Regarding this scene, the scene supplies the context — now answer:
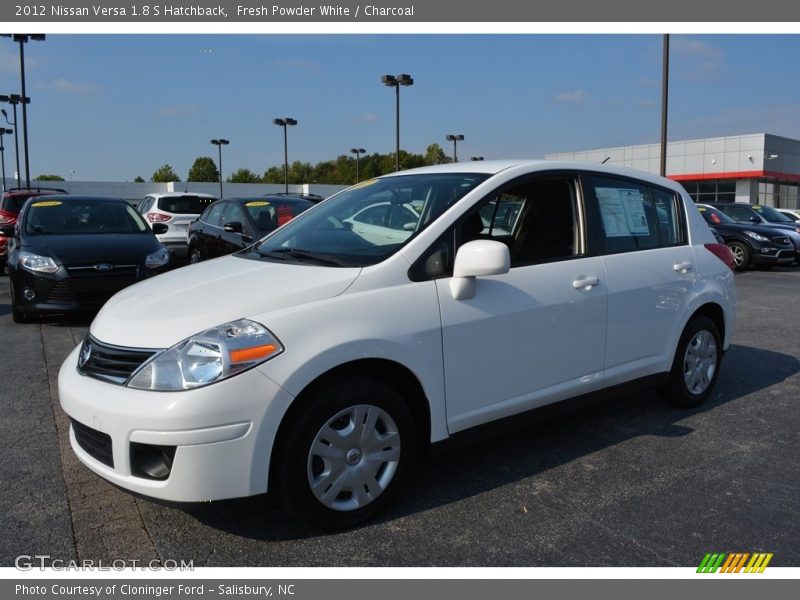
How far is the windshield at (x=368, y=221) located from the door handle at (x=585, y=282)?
787 millimetres

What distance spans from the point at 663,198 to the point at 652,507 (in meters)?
2.35

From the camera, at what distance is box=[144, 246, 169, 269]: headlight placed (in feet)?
26.9

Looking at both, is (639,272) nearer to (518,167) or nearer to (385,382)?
(518,167)

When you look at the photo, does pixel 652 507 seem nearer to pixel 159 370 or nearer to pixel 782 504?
pixel 782 504

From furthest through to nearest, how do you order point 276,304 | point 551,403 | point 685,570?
point 551,403 < point 276,304 < point 685,570

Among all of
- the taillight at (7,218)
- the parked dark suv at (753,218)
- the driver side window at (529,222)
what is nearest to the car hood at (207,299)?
the driver side window at (529,222)

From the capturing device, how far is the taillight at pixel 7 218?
13.3 metres

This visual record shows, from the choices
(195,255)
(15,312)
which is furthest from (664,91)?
(15,312)

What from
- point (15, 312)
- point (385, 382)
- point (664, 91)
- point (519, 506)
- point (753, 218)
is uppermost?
point (664, 91)

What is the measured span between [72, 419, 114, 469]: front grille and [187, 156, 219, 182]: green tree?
11738 cm

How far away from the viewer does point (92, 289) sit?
7.80 metres

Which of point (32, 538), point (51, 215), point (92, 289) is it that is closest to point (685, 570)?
point (32, 538)

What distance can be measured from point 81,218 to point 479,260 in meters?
7.25

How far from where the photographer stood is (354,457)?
3115 mm
